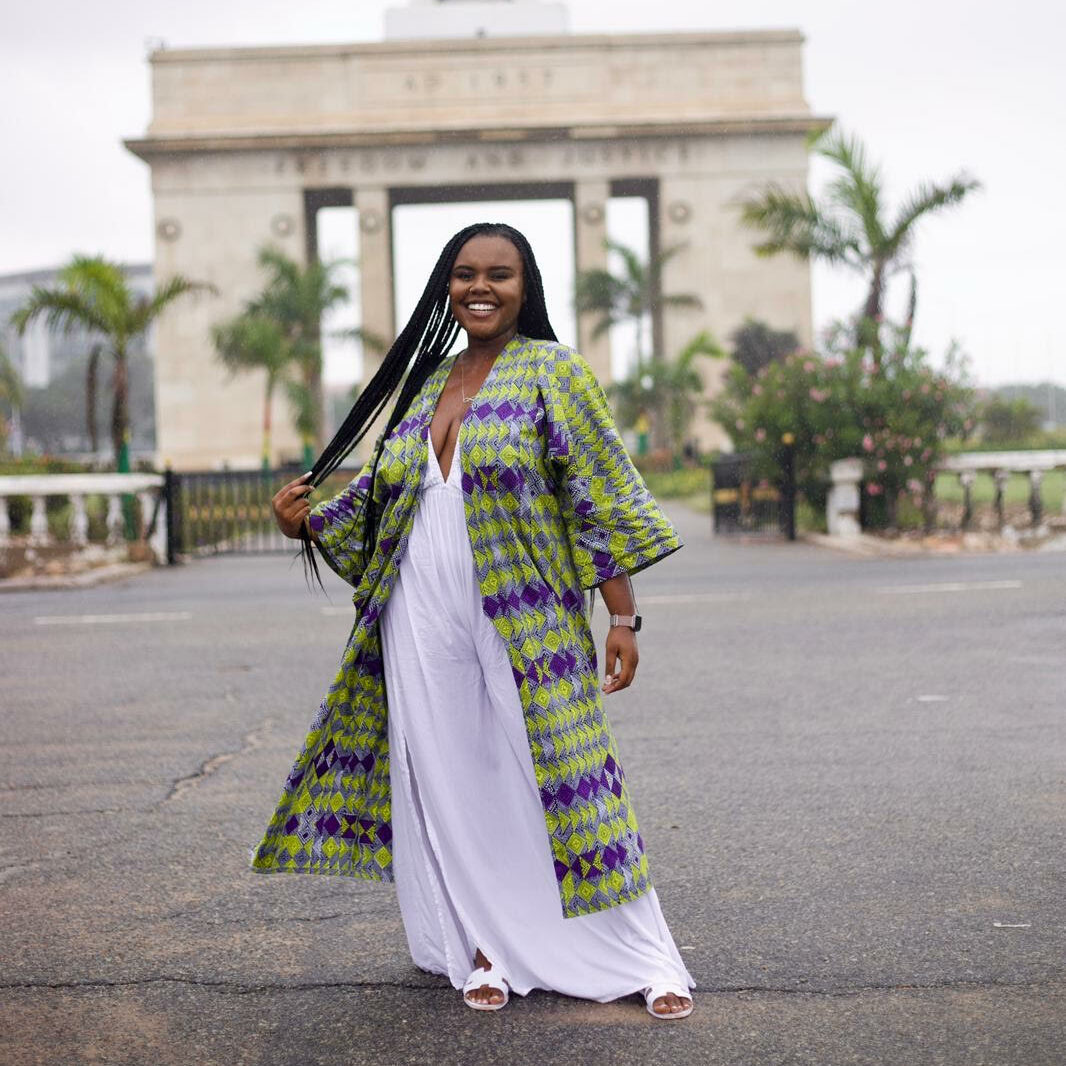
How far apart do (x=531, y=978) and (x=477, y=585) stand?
0.86 metres

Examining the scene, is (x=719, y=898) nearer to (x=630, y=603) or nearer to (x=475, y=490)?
(x=630, y=603)

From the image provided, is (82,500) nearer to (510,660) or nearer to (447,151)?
(510,660)

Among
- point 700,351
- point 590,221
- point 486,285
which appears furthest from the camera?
point 590,221

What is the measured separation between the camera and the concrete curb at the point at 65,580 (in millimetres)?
16166

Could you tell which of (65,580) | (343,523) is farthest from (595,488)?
(65,580)

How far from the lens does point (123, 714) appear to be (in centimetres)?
Answer: 791

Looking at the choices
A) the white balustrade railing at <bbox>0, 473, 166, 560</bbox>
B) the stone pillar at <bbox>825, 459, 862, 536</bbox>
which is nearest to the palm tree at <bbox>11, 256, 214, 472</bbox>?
the white balustrade railing at <bbox>0, 473, 166, 560</bbox>

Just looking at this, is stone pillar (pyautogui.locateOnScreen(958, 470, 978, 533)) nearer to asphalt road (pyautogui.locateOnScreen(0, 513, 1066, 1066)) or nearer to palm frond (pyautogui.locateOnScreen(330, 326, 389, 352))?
asphalt road (pyautogui.locateOnScreen(0, 513, 1066, 1066))

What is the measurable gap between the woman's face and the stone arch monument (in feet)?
153

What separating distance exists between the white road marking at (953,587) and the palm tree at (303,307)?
29026 millimetres

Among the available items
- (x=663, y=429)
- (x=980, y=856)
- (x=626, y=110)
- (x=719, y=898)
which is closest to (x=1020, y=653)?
(x=980, y=856)

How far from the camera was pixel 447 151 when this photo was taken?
53.0m

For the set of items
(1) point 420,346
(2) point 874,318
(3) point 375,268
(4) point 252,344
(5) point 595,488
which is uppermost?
(3) point 375,268

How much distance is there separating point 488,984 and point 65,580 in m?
13.4
